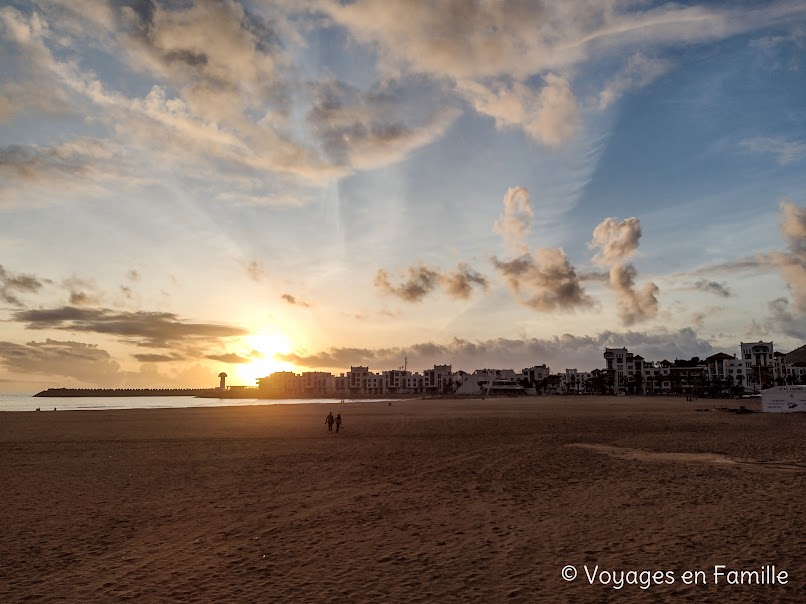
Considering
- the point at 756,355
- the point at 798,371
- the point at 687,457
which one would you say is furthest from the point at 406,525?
the point at 756,355

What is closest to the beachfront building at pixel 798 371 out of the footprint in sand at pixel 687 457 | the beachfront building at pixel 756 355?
the beachfront building at pixel 756 355

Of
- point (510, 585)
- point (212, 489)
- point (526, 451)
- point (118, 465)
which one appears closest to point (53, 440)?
point (118, 465)

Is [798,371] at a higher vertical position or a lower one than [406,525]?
higher

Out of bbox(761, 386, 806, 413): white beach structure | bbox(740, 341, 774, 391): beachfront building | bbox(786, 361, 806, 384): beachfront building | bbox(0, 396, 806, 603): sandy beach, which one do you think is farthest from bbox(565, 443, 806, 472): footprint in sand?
bbox(740, 341, 774, 391): beachfront building

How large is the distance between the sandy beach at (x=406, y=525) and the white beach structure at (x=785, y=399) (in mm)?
35744

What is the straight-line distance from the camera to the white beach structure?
181 ft

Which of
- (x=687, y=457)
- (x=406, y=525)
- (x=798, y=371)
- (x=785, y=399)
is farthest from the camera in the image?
(x=798, y=371)

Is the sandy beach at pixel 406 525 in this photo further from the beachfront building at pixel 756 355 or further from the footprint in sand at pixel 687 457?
the beachfront building at pixel 756 355

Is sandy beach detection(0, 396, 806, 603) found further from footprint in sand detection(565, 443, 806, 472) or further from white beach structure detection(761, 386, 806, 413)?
white beach structure detection(761, 386, 806, 413)

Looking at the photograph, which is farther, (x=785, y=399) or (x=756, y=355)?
(x=756, y=355)

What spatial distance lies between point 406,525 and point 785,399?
59556 millimetres

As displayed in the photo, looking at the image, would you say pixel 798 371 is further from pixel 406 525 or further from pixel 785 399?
pixel 406 525

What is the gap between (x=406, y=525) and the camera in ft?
44.1

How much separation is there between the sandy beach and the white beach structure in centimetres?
3574
